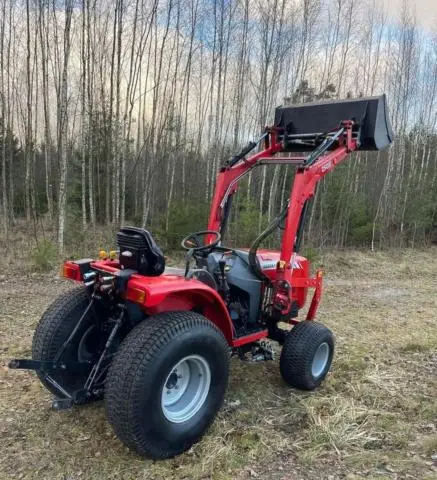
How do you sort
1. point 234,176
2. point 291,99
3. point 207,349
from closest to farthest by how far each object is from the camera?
point 207,349
point 234,176
point 291,99

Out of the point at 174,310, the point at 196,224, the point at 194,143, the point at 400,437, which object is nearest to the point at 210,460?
the point at 174,310

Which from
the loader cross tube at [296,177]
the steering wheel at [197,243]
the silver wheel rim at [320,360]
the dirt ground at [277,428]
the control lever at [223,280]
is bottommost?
the dirt ground at [277,428]

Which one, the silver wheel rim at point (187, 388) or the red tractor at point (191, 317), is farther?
the silver wheel rim at point (187, 388)

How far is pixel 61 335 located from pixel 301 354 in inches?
78.5

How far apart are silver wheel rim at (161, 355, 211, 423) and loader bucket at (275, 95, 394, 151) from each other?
2428mm

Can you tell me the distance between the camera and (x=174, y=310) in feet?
10.7

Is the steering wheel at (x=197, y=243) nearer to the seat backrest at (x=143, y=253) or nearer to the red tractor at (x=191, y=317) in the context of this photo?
the red tractor at (x=191, y=317)

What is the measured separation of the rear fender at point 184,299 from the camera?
2959 mm

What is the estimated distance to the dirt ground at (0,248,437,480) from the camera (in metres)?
2.99

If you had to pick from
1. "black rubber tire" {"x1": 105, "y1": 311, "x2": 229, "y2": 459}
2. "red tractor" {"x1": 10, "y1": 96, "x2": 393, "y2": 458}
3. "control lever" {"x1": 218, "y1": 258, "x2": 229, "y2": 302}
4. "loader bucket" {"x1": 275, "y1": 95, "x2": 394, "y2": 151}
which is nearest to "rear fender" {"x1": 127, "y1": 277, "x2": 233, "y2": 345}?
"red tractor" {"x1": 10, "y1": 96, "x2": 393, "y2": 458}

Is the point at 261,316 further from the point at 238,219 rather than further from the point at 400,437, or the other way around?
the point at 238,219

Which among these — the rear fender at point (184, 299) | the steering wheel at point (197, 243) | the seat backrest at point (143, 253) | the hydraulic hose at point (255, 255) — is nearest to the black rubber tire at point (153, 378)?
the rear fender at point (184, 299)

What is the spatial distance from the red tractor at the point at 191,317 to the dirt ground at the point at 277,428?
222 millimetres

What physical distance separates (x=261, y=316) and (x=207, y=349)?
1.20 m
